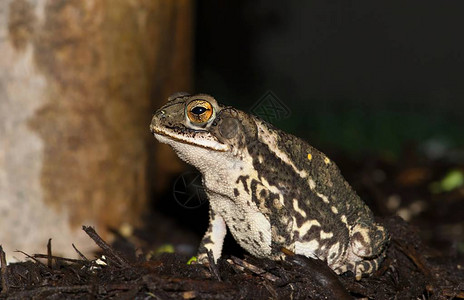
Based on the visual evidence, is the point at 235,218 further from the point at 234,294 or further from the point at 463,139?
the point at 463,139

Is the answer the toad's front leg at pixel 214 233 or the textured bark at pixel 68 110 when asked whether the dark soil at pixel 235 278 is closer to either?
the toad's front leg at pixel 214 233

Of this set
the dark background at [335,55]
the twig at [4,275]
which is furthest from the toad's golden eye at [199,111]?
the dark background at [335,55]

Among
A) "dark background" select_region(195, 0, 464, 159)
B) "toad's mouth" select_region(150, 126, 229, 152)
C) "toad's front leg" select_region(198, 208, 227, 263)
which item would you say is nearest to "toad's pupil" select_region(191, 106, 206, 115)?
"toad's mouth" select_region(150, 126, 229, 152)

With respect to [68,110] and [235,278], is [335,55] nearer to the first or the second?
[68,110]

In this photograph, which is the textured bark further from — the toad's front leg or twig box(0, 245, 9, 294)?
twig box(0, 245, 9, 294)

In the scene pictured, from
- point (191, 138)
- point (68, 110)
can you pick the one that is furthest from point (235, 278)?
point (68, 110)

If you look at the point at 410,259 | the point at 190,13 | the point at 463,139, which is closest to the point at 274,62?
the point at 463,139
